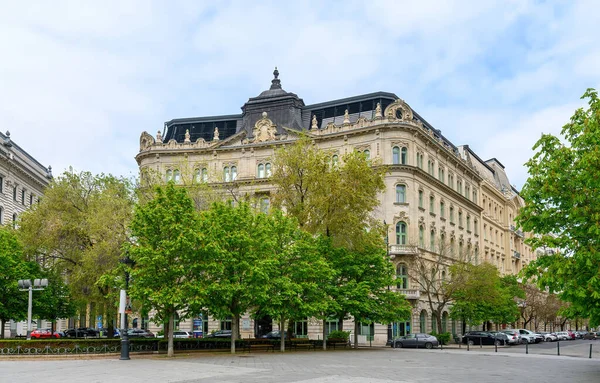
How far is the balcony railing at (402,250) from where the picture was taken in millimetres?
65250

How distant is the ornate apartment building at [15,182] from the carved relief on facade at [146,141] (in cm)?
1261

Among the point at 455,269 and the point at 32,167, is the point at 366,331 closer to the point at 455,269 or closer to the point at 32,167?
the point at 455,269

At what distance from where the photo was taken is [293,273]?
42156 millimetres

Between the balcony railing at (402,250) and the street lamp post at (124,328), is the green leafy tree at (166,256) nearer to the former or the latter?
the street lamp post at (124,328)

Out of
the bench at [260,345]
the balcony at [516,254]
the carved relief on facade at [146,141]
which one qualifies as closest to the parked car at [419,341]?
the bench at [260,345]

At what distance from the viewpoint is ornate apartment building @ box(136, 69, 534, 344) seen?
67875 mm

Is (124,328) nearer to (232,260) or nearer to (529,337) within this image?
(232,260)

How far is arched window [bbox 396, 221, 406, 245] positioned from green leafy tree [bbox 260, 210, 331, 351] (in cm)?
2507

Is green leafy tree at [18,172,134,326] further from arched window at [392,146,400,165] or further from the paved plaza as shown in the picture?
arched window at [392,146,400,165]

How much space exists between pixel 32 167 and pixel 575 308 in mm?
69144

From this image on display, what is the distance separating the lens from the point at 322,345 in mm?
48156

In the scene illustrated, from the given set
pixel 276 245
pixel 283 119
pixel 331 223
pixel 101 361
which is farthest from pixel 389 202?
pixel 101 361

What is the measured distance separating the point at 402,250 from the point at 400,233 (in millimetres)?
3138

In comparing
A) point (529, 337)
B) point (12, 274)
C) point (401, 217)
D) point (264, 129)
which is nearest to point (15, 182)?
point (264, 129)
